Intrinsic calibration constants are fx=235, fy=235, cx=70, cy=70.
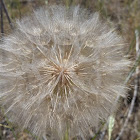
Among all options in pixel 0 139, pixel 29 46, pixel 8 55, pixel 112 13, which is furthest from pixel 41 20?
pixel 112 13

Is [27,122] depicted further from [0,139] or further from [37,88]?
[0,139]

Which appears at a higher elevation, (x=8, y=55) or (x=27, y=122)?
(x=8, y=55)

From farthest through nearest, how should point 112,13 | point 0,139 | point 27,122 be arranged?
1. point 112,13
2. point 0,139
3. point 27,122

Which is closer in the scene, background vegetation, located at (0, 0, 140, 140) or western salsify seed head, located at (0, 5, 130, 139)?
western salsify seed head, located at (0, 5, 130, 139)

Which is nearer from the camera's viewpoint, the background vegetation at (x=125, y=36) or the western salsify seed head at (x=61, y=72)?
the western salsify seed head at (x=61, y=72)

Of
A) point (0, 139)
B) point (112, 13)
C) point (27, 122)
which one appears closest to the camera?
point (27, 122)
